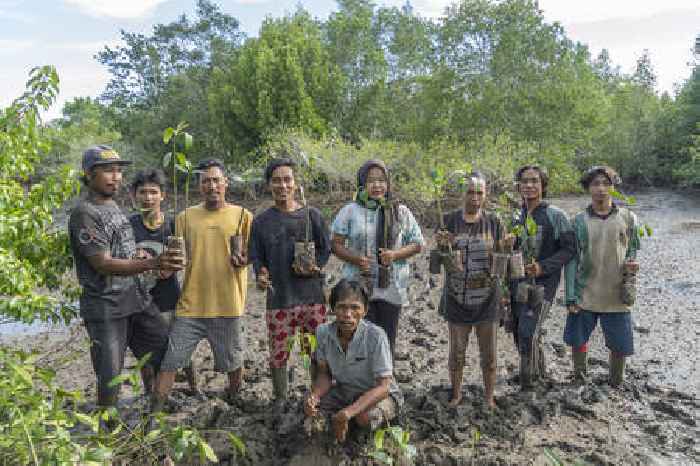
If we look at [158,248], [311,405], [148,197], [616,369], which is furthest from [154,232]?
[616,369]

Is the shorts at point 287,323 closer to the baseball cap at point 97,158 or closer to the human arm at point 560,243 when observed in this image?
the baseball cap at point 97,158

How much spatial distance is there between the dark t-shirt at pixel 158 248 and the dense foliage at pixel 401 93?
445 inches

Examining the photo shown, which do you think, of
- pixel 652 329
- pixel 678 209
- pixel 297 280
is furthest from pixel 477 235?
pixel 678 209

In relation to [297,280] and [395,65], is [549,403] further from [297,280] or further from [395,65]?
[395,65]

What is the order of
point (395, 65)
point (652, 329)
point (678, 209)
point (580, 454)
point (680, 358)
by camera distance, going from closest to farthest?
point (580, 454) < point (680, 358) < point (652, 329) < point (678, 209) < point (395, 65)

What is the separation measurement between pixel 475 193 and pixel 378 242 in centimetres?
74

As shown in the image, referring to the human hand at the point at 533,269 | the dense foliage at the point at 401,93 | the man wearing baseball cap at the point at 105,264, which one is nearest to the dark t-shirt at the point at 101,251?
the man wearing baseball cap at the point at 105,264

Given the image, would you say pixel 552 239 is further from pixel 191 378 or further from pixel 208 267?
pixel 191 378

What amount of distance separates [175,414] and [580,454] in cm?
282

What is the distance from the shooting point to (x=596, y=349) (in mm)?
5586

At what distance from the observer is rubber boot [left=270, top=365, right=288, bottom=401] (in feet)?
12.8

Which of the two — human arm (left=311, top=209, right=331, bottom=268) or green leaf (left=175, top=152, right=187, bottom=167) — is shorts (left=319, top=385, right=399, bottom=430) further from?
green leaf (left=175, top=152, right=187, bottom=167)

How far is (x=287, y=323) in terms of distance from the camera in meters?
3.77

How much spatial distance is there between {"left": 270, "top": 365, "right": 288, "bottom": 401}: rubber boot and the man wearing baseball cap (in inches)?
36.8
